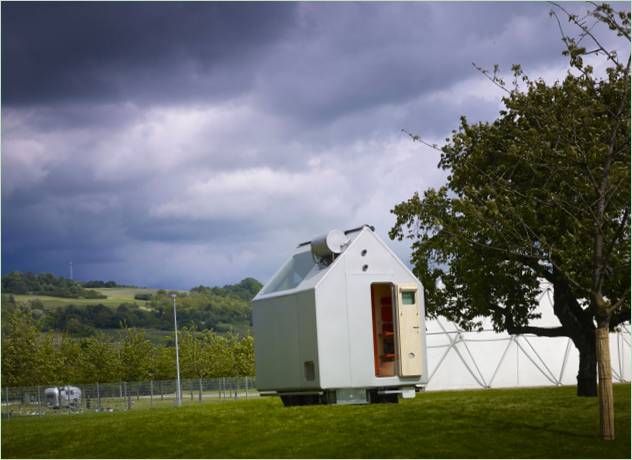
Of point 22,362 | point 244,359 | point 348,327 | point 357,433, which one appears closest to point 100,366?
point 22,362

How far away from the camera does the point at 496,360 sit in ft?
150

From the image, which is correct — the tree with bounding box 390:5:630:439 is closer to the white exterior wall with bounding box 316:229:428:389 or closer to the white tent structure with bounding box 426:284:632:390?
the white exterior wall with bounding box 316:229:428:389

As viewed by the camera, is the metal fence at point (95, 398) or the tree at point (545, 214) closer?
the tree at point (545, 214)

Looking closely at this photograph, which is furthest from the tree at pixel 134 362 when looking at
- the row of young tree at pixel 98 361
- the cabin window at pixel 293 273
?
the cabin window at pixel 293 273

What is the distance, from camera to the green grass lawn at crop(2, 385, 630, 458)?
1808 cm

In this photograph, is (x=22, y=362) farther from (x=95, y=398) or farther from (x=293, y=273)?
(x=293, y=273)

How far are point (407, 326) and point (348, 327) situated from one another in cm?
118

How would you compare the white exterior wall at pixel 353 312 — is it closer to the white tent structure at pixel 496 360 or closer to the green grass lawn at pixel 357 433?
the green grass lawn at pixel 357 433

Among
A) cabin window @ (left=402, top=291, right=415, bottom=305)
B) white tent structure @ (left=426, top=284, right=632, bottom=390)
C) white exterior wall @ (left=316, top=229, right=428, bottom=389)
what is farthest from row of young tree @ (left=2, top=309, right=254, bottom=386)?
cabin window @ (left=402, top=291, right=415, bottom=305)

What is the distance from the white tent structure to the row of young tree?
26772 mm

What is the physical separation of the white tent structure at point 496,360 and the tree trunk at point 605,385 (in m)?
25.3

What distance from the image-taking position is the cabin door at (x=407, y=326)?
16.7m

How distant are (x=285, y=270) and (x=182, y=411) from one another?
714cm

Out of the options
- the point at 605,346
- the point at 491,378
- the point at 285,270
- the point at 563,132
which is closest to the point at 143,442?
the point at 285,270
